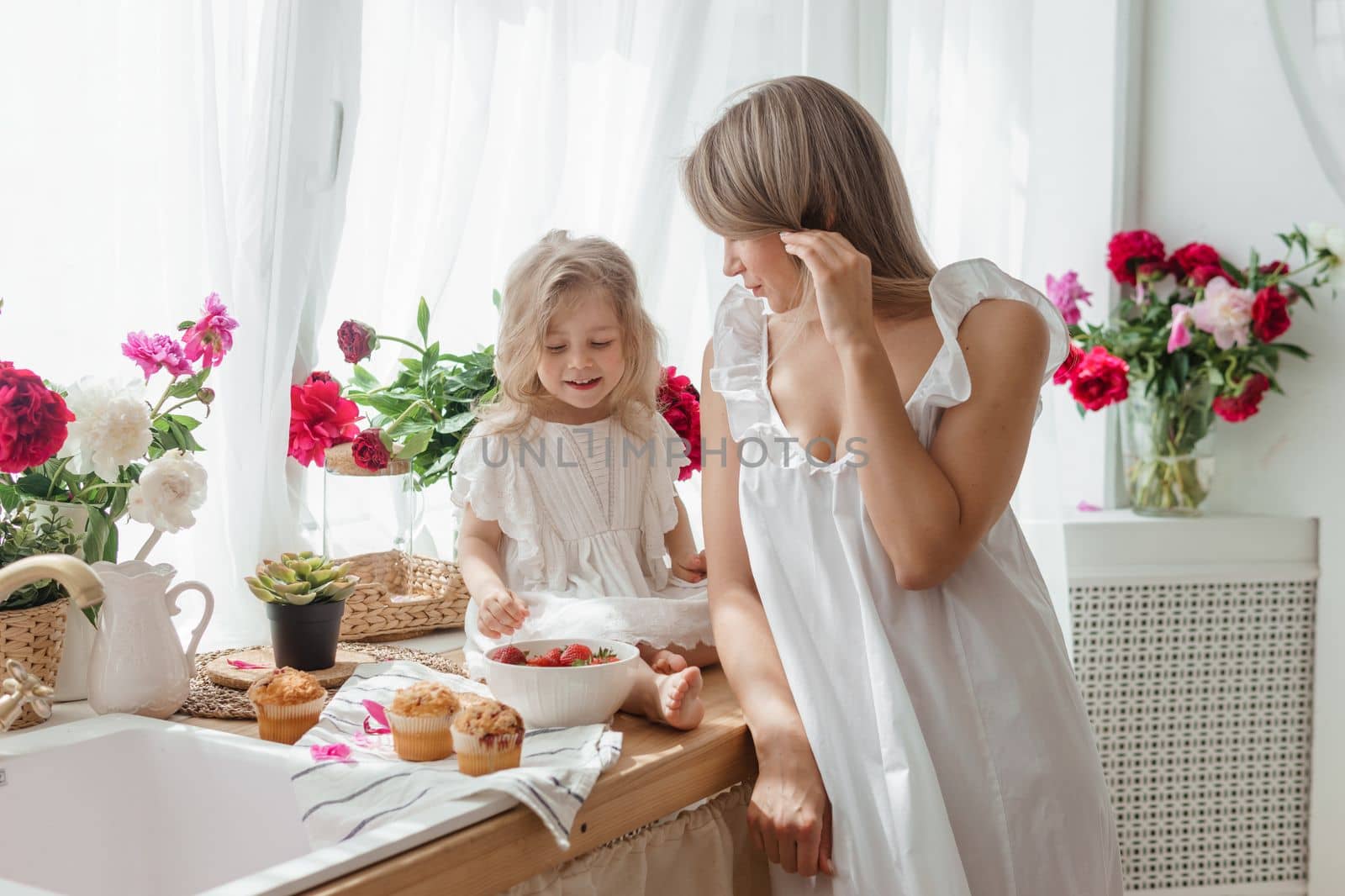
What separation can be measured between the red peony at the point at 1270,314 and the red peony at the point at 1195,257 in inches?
6.4

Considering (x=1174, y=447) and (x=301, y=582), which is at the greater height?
(x=1174, y=447)

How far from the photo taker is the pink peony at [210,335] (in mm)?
1460

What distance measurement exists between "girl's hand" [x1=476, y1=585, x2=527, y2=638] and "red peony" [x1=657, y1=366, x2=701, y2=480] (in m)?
0.44

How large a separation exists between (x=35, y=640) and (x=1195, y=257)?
8.40 feet

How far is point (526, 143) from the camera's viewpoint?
1.96 meters

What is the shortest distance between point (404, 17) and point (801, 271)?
794mm

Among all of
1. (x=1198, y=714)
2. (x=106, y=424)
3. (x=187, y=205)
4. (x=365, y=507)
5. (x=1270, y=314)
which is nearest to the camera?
(x=106, y=424)

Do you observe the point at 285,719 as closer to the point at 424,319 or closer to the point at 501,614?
the point at 501,614

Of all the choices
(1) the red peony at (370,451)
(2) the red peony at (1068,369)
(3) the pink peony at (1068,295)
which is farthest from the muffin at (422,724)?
(3) the pink peony at (1068,295)

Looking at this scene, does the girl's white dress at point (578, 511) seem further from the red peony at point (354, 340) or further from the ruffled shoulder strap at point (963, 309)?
the ruffled shoulder strap at point (963, 309)

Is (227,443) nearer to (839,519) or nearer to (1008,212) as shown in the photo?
(839,519)

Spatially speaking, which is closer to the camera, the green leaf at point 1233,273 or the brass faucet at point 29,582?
the brass faucet at point 29,582

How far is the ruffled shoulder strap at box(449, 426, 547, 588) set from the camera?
1.63 m

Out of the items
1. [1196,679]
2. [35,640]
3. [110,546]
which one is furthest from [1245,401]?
[35,640]
